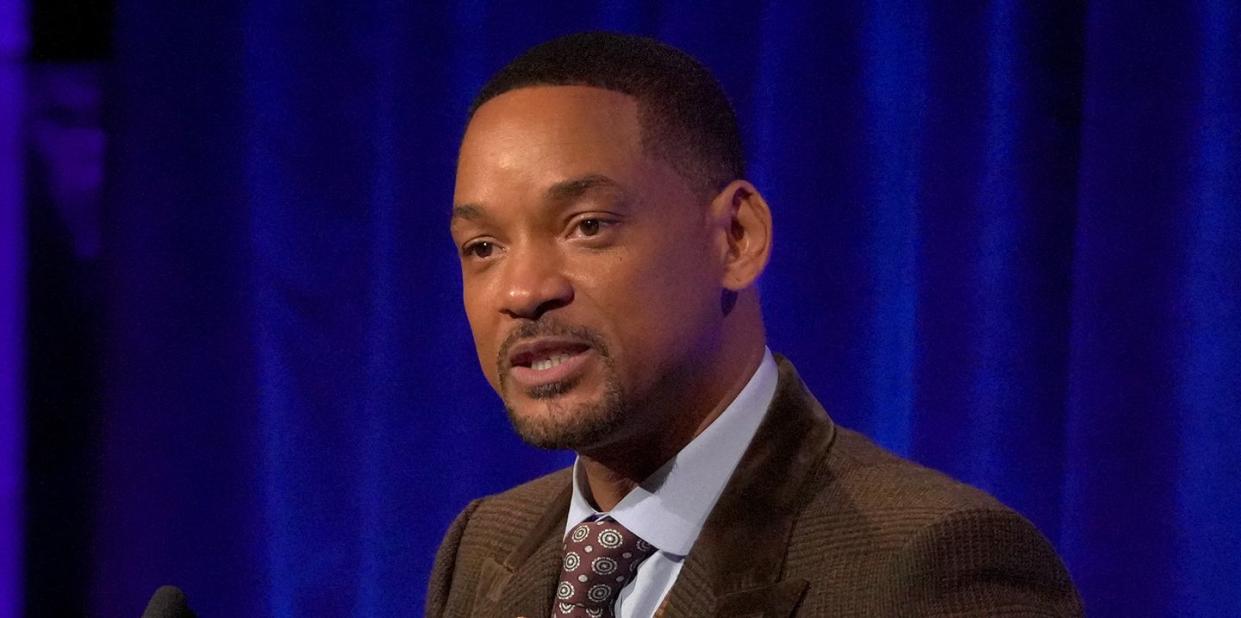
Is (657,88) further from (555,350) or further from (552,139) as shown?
(555,350)

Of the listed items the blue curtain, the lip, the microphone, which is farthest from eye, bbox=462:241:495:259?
the blue curtain

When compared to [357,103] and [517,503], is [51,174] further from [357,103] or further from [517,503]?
[517,503]

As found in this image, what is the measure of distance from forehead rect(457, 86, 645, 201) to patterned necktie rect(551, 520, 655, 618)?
0.34 m

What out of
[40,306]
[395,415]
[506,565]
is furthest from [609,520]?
[40,306]

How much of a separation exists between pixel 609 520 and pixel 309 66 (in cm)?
143

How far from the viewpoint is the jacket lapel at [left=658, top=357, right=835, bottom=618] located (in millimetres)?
1201

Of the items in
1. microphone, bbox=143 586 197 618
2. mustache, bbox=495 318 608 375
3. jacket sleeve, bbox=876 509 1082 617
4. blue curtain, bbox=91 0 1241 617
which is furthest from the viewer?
blue curtain, bbox=91 0 1241 617

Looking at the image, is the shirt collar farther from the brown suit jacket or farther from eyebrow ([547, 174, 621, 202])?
eyebrow ([547, 174, 621, 202])

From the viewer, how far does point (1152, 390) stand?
1.84m

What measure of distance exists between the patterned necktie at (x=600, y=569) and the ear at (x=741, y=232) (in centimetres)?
26

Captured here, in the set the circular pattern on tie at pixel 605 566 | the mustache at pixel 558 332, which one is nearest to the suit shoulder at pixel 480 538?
the circular pattern on tie at pixel 605 566

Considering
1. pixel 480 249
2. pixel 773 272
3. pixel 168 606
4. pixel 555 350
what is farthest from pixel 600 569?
pixel 773 272

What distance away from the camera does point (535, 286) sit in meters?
1.22

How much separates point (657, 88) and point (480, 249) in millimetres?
232
